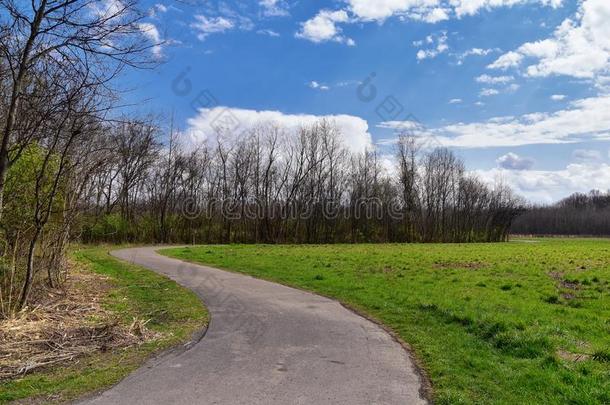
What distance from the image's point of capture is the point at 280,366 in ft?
19.5

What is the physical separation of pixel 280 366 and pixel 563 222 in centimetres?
14714

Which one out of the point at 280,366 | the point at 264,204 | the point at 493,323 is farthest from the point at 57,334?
the point at 264,204

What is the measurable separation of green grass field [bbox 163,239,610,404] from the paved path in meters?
0.60

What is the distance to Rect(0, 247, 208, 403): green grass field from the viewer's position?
16.3ft

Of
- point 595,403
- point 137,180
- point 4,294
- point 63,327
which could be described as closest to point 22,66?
point 63,327

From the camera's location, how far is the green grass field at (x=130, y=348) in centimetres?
496

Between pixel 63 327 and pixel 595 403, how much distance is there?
7485 mm

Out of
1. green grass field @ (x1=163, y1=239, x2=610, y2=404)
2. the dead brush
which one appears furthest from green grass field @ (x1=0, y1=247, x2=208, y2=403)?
green grass field @ (x1=163, y1=239, x2=610, y2=404)

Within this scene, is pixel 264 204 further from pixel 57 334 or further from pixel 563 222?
pixel 563 222

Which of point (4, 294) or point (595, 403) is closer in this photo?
point (595, 403)

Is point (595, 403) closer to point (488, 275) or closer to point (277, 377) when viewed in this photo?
point (277, 377)

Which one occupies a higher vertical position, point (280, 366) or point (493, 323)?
point (493, 323)

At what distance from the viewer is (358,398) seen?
490cm

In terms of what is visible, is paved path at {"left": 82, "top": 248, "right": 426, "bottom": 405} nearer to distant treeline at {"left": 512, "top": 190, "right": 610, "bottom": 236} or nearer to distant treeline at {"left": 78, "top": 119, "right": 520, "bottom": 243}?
distant treeline at {"left": 78, "top": 119, "right": 520, "bottom": 243}
